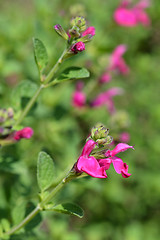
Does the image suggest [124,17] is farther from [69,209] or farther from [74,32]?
Answer: [69,209]

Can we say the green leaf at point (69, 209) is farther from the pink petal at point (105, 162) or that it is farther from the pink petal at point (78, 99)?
the pink petal at point (78, 99)

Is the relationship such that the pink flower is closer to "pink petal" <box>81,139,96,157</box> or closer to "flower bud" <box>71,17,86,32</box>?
"pink petal" <box>81,139,96,157</box>

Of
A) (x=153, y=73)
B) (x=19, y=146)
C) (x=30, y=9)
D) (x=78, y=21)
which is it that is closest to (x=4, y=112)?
(x=78, y=21)

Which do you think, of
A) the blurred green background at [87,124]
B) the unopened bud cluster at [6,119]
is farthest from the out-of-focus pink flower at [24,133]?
the blurred green background at [87,124]

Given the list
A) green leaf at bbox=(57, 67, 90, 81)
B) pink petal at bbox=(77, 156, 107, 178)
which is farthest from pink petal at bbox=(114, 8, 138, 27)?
pink petal at bbox=(77, 156, 107, 178)

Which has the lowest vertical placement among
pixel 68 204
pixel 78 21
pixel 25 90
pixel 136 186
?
pixel 136 186

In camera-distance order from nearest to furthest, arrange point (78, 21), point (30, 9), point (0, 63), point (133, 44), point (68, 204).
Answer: point (68, 204), point (78, 21), point (0, 63), point (133, 44), point (30, 9)

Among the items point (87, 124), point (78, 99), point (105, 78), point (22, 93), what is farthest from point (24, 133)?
point (87, 124)

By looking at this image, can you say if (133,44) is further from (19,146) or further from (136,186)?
(19,146)
